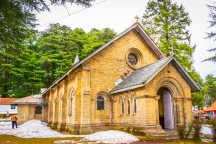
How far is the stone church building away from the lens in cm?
1446

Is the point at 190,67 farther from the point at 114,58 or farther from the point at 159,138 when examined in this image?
the point at 159,138

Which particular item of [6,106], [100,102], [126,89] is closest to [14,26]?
[126,89]

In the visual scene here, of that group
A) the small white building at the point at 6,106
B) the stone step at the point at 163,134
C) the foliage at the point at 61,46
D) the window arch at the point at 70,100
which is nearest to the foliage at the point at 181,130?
the stone step at the point at 163,134

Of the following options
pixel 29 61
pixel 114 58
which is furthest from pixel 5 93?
pixel 114 58

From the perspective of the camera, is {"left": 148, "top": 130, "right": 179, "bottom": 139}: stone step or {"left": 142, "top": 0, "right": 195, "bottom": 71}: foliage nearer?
{"left": 148, "top": 130, "right": 179, "bottom": 139}: stone step

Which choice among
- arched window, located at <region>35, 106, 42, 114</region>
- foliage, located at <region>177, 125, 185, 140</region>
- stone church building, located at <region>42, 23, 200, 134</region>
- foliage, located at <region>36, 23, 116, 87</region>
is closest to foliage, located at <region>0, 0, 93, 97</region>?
stone church building, located at <region>42, 23, 200, 134</region>

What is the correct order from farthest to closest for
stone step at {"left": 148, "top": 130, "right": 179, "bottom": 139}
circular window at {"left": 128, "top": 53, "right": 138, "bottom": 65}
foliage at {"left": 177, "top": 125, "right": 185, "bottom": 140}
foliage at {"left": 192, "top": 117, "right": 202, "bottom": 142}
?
circular window at {"left": 128, "top": 53, "right": 138, "bottom": 65} → stone step at {"left": 148, "top": 130, "right": 179, "bottom": 139} → foliage at {"left": 177, "top": 125, "right": 185, "bottom": 140} → foliage at {"left": 192, "top": 117, "right": 202, "bottom": 142}

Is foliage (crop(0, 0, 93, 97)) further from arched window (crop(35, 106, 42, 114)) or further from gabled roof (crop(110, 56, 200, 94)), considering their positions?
arched window (crop(35, 106, 42, 114))

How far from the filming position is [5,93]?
164 ft

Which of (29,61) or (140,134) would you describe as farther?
(29,61)

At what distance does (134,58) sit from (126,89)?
21.5ft

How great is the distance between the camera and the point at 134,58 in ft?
69.9

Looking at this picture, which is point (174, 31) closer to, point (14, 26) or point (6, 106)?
point (14, 26)

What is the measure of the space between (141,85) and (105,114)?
5.69 metres
